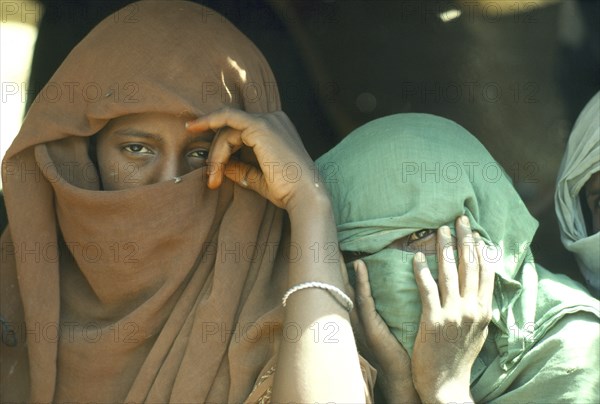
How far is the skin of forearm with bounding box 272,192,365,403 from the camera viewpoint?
215 centimetres

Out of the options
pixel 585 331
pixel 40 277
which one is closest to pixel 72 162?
pixel 40 277

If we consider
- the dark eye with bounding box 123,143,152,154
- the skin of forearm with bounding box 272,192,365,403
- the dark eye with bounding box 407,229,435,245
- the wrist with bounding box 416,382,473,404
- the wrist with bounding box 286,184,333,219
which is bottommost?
the wrist with bounding box 416,382,473,404

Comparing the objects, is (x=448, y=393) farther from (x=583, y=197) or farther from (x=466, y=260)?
(x=583, y=197)

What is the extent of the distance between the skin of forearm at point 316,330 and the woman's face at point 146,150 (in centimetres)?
38

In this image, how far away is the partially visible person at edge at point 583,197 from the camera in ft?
A: 9.00

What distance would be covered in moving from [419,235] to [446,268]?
0.12 metres

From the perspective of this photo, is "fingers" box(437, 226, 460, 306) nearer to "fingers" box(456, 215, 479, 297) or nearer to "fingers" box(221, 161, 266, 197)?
"fingers" box(456, 215, 479, 297)

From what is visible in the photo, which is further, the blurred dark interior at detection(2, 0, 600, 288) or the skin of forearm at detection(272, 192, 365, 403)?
the blurred dark interior at detection(2, 0, 600, 288)

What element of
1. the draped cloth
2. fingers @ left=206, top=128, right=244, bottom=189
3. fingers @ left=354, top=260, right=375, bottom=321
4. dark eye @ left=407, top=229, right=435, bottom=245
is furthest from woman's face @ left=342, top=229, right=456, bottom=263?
fingers @ left=206, top=128, right=244, bottom=189

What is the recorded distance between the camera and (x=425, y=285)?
2350mm

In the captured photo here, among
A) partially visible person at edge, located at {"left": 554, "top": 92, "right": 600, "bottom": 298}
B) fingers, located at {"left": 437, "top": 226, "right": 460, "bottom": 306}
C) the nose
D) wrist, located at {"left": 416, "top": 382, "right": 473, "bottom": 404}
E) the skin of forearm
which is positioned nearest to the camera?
the skin of forearm

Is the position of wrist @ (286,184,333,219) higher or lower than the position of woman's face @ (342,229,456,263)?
higher

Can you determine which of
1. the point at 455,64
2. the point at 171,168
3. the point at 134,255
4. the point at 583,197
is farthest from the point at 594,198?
the point at 134,255

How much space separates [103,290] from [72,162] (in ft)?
1.22
